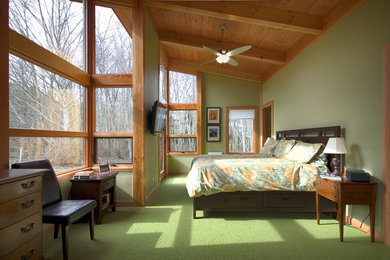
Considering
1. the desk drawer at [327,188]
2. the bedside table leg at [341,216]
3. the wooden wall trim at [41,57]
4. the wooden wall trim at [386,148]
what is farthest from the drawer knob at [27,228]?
the wooden wall trim at [386,148]

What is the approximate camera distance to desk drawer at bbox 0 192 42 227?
1.40m

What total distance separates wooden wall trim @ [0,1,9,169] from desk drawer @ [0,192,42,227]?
0.56m

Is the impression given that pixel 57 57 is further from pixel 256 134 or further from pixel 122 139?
pixel 256 134

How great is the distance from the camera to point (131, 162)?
3637 mm

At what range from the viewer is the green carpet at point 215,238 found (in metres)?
2.09

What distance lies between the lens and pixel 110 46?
3701mm

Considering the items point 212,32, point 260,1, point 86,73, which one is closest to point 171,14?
point 212,32

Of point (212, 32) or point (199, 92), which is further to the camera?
point (199, 92)

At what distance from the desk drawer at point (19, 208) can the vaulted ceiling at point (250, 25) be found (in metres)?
3.32

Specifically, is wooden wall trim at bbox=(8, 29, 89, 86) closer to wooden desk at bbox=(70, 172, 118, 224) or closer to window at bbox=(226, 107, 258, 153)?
wooden desk at bbox=(70, 172, 118, 224)

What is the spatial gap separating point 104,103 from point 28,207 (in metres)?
2.32

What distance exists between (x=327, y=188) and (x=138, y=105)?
3066mm

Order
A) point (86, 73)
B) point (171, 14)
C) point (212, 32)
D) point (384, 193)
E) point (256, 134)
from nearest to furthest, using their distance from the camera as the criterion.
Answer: point (384, 193), point (86, 73), point (171, 14), point (212, 32), point (256, 134)

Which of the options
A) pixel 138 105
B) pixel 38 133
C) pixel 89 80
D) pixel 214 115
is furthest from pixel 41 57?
pixel 214 115
